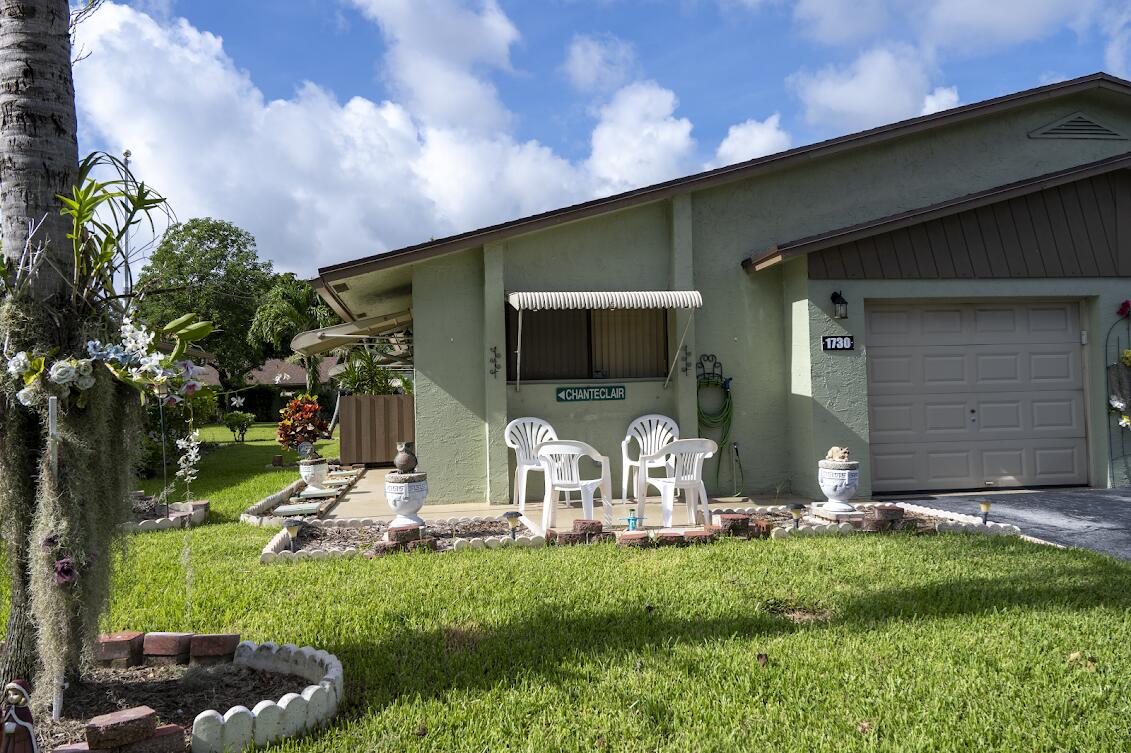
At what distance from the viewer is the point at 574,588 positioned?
5.18 m

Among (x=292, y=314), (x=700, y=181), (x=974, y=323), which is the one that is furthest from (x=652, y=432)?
(x=292, y=314)

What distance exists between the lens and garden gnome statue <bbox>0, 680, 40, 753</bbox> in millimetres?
2512

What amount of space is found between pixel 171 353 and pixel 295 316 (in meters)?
27.0

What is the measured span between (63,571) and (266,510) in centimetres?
639

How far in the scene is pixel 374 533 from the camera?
7645 millimetres

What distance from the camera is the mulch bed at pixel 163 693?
10.2ft

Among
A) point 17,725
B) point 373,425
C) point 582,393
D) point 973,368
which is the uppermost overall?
point 973,368

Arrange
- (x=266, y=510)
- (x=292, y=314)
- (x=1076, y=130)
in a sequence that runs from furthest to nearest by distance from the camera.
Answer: (x=292, y=314)
(x=1076, y=130)
(x=266, y=510)

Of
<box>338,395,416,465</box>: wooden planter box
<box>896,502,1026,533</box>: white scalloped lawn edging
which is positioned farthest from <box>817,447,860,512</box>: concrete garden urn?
<box>338,395,416,465</box>: wooden planter box

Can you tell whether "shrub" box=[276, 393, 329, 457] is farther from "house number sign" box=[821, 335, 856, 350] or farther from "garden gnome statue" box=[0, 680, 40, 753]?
"garden gnome statue" box=[0, 680, 40, 753]

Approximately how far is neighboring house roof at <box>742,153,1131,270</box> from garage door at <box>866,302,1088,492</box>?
1.07 meters

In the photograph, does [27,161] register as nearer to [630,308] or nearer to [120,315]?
[120,315]

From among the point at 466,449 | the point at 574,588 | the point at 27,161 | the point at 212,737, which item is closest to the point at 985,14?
the point at 466,449

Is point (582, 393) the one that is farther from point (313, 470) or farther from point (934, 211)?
point (934, 211)
